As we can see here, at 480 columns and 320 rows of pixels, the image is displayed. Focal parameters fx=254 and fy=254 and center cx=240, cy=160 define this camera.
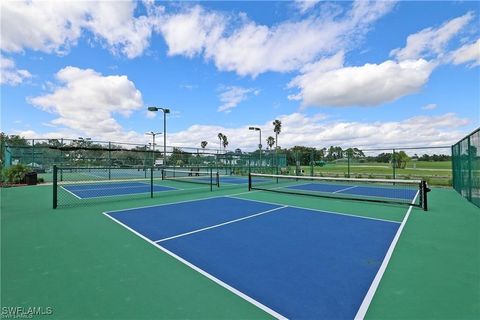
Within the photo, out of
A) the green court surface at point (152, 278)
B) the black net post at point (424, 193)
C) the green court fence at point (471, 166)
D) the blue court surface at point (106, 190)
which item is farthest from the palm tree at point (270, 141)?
the green court surface at point (152, 278)

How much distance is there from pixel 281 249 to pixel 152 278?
241 centimetres

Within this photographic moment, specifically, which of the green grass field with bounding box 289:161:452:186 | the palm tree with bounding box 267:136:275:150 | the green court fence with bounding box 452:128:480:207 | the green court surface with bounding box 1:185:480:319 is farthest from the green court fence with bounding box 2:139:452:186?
the palm tree with bounding box 267:136:275:150

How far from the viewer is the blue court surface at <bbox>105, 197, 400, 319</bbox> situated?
10.7 feet

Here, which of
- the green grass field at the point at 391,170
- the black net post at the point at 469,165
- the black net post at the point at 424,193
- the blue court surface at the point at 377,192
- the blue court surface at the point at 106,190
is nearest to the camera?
the black net post at the point at 424,193

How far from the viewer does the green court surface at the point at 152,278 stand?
2.98 meters

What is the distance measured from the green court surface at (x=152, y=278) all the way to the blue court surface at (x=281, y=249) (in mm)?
273

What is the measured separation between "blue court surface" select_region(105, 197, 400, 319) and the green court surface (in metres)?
0.27

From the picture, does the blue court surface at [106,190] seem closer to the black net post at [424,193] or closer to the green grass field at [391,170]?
the black net post at [424,193]

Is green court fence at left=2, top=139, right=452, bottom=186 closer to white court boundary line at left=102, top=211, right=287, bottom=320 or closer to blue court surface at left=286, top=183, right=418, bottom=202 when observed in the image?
blue court surface at left=286, top=183, right=418, bottom=202

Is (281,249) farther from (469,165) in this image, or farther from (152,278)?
(469,165)

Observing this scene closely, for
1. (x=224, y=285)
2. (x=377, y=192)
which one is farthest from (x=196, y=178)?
(x=224, y=285)

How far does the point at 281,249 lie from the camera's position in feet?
16.2

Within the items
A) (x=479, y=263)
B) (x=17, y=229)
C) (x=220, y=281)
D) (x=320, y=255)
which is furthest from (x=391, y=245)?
(x=17, y=229)

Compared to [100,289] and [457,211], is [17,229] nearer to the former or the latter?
[100,289]
